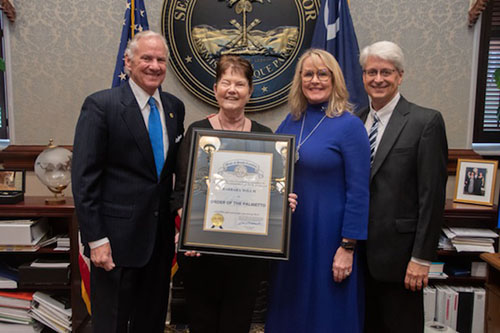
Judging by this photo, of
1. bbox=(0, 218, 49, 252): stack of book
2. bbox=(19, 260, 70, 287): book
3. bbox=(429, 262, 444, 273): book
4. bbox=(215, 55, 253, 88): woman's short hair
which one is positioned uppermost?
bbox=(215, 55, 253, 88): woman's short hair

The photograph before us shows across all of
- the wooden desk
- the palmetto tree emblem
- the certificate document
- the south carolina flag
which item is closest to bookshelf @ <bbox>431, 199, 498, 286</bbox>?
the wooden desk

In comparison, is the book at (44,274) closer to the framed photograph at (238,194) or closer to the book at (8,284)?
the book at (8,284)

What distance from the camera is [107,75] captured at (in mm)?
2799

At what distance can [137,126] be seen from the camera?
1559mm

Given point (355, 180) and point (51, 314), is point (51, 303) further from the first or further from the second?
point (355, 180)

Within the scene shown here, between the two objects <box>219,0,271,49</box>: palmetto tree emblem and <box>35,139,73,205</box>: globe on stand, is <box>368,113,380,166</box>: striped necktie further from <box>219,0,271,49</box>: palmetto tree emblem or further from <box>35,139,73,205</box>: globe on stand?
<box>35,139,73,205</box>: globe on stand

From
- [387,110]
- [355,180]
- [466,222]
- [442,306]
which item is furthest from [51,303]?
[466,222]

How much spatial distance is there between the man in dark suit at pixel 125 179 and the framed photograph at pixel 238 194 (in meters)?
0.24

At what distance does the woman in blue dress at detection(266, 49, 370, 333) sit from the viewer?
149cm

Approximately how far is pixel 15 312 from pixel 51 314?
226 mm

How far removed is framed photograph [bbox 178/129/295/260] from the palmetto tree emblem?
1474mm

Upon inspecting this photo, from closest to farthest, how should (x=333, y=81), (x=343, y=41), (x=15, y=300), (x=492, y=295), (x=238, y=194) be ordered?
(x=238, y=194), (x=333, y=81), (x=492, y=295), (x=15, y=300), (x=343, y=41)

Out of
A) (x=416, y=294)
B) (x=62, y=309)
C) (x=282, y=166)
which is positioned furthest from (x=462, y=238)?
(x=62, y=309)

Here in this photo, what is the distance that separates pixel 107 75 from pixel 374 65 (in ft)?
6.57
